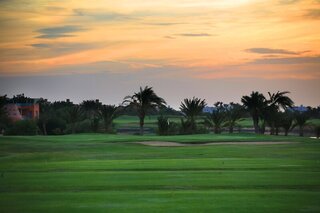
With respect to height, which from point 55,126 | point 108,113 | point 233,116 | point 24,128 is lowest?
point 24,128

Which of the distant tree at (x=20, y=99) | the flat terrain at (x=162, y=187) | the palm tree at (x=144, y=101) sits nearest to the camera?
the flat terrain at (x=162, y=187)

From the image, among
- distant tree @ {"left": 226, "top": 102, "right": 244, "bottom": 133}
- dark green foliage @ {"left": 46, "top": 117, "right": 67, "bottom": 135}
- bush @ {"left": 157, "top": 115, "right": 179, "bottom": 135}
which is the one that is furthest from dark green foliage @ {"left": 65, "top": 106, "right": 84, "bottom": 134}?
distant tree @ {"left": 226, "top": 102, "right": 244, "bottom": 133}

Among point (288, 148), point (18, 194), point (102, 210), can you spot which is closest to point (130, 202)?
point (102, 210)

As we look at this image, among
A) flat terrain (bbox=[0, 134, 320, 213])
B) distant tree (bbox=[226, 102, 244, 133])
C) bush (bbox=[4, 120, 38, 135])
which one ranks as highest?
distant tree (bbox=[226, 102, 244, 133])

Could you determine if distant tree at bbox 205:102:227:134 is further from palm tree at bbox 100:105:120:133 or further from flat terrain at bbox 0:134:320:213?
flat terrain at bbox 0:134:320:213

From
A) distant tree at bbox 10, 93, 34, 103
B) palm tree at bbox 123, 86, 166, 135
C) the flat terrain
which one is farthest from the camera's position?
distant tree at bbox 10, 93, 34, 103

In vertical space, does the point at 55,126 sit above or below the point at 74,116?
below

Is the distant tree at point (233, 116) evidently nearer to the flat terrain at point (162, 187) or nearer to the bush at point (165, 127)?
the bush at point (165, 127)

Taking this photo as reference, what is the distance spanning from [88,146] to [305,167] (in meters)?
18.6

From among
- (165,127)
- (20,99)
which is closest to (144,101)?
(165,127)

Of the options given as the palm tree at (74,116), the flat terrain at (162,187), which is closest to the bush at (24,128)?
the palm tree at (74,116)

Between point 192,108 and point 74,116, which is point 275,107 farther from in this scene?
point 74,116

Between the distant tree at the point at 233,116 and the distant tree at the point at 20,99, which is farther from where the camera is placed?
the distant tree at the point at 20,99

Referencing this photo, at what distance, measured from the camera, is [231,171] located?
22344 millimetres
